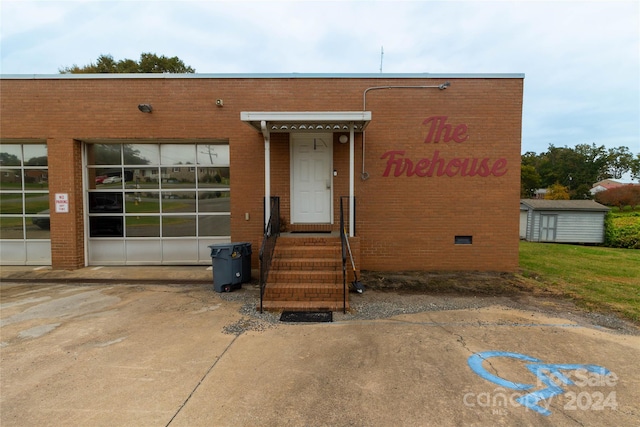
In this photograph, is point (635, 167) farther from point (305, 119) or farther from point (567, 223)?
point (305, 119)

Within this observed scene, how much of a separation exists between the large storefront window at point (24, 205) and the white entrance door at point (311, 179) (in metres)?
6.59

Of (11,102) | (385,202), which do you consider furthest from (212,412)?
(11,102)

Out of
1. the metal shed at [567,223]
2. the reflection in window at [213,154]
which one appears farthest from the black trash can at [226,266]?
the metal shed at [567,223]

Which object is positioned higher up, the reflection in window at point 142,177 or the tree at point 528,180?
the tree at point 528,180

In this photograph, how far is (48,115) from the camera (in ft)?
26.6

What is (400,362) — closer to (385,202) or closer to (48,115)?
(385,202)

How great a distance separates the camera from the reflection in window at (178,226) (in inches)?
347

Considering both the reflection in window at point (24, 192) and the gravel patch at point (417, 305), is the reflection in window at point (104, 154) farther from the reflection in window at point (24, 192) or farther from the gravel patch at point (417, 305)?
the gravel patch at point (417, 305)

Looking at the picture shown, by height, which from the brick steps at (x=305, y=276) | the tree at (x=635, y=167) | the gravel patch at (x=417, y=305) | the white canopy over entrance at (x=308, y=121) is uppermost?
the tree at (x=635, y=167)

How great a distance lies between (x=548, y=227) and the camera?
1970 cm

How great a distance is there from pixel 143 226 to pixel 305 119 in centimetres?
558

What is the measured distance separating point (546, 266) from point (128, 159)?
12.0m

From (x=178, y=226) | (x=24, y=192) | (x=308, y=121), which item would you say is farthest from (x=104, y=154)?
(x=308, y=121)

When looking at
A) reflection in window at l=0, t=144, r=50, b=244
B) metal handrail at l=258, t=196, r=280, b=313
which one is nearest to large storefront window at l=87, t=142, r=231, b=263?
reflection in window at l=0, t=144, r=50, b=244
